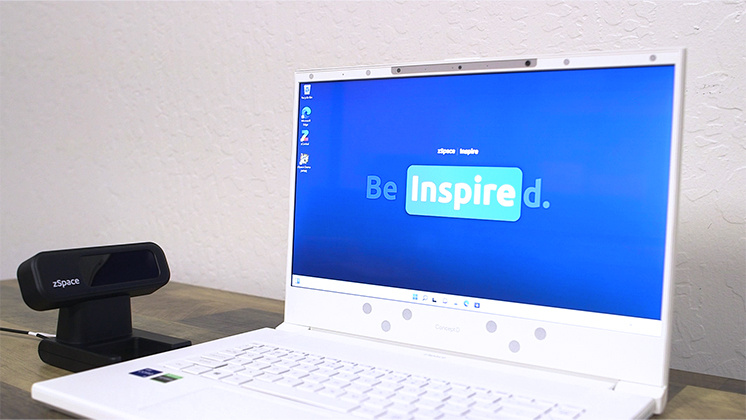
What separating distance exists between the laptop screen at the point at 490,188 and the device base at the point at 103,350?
196 millimetres

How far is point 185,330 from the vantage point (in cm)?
98

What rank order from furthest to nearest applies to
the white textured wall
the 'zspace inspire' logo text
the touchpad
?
the white textured wall
the 'zspace inspire' logo text
the touchpad

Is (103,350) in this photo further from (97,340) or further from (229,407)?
(229,407)

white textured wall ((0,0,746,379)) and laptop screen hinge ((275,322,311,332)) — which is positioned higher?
white textured wall ((0,0,746,379))

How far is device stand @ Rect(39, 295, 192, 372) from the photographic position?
782 mm

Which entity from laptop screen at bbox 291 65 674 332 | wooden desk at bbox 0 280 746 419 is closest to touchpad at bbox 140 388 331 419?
wooden desk at bbox 0 280 746 419

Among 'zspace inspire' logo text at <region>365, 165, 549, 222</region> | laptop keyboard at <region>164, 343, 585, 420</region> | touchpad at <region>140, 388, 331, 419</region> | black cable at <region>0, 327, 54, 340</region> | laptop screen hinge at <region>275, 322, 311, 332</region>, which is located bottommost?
black cable at <region>0, 327, 54, 340</region>

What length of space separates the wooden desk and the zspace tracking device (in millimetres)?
36

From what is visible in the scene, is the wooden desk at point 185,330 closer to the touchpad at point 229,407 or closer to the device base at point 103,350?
the device base at point 103,350

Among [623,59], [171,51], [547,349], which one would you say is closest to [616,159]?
[623,59]

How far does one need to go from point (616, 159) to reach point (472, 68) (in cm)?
20

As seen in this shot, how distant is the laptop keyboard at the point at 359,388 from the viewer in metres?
0.59

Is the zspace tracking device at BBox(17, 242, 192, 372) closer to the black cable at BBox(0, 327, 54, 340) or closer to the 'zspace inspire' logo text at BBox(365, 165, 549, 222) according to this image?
the black cable at BBox(0, 327, 54, 340)

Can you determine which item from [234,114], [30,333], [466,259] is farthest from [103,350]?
[234,114]
